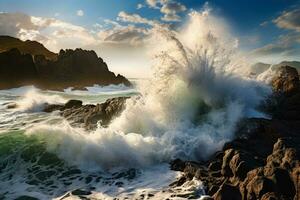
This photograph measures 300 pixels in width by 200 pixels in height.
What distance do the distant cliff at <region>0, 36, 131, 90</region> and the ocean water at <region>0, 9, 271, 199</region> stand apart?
3799 centimetres

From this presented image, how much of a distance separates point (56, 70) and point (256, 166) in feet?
187

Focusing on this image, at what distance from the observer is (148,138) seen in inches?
459

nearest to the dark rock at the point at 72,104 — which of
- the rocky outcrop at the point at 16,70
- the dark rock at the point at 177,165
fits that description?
the dark rock at the point at 177,165

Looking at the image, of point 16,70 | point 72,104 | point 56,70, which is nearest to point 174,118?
point 72,104

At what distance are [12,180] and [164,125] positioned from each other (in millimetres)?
5290

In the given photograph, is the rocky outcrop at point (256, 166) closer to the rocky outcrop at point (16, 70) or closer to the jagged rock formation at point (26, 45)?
the rocky outcrop at point (16, 70)

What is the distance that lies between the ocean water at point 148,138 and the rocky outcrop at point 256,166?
426mm

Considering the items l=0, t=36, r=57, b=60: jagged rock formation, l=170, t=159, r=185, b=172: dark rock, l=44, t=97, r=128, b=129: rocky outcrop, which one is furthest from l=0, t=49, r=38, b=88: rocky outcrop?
l=0, t=36, r=57, b=60: jagged rock formation

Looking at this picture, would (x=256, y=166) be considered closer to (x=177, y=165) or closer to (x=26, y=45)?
(x=177, y=165)

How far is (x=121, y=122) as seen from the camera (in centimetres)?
1339

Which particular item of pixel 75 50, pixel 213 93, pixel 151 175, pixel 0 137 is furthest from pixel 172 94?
pixel 75 50

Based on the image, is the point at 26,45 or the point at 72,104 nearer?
the point at 72,104

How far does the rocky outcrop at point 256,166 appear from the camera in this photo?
7.26 metres

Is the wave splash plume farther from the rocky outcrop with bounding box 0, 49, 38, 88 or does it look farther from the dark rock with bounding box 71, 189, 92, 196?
the rocky outcrop with bounding box 0, 49, 38, 88
